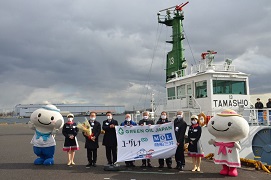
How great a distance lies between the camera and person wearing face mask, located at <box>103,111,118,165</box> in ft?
30.3

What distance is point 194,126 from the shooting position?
29.6ft

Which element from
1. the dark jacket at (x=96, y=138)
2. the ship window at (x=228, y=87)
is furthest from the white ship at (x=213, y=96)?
the dark jacket at (x=96, y=138)

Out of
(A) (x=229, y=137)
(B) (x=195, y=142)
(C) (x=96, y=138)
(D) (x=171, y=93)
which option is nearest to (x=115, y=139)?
(C) (x=96, y=138)

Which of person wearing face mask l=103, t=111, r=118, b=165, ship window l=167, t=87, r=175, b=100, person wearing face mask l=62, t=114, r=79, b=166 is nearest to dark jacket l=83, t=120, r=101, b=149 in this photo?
person wearing face mask l=103, t=111, r=118, b=165

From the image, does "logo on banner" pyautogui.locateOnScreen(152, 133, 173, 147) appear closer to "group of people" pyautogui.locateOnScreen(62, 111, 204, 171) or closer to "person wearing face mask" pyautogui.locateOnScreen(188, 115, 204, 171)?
"group of people" pyautogui.locateOnScreen(62, 111, 204, 171)

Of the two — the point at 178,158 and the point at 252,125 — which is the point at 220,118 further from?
the point at 252,125

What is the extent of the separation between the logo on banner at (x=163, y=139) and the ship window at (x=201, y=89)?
732cm

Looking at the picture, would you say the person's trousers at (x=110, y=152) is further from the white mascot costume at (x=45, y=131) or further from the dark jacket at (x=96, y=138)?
the white mascot costume at (x=45, y=131)

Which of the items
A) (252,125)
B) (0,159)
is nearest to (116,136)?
(0,159)

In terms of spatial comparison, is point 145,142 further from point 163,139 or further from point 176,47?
point 176,47

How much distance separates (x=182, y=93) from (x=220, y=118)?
9.41m

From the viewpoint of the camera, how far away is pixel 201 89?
1627cm

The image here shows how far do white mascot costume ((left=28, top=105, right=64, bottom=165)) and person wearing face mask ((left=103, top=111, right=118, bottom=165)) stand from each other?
190 centimetres

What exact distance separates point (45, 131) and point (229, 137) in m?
6.21
